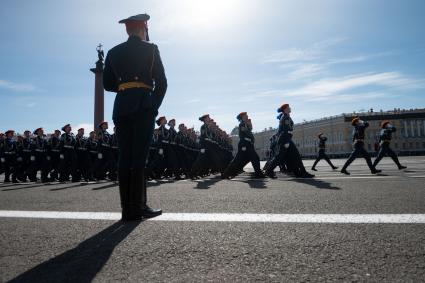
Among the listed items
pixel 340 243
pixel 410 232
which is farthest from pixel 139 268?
pixel 410 232

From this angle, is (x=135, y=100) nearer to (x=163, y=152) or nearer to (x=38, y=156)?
(x=163, y=152)

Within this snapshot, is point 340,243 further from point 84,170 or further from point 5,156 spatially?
point 5,156

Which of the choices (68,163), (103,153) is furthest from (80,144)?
(103,153)

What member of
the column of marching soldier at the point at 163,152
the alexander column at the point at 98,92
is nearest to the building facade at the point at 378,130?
the alexander column at the point at 98,92

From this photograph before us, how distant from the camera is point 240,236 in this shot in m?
2.44

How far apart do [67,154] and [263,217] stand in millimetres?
12422

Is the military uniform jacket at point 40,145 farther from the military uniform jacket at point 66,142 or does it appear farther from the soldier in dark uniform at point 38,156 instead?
the military uniform jacket at point 66,142

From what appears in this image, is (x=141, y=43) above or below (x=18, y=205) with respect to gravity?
above

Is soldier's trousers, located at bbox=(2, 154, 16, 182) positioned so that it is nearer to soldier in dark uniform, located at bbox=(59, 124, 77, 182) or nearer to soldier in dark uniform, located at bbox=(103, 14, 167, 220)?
soldier in dark uniform, located at bbox=(59, 124, 77, 182)

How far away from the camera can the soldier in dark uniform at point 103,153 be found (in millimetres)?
13445

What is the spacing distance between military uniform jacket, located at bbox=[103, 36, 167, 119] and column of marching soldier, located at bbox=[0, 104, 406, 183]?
670cm

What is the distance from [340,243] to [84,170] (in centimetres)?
1371

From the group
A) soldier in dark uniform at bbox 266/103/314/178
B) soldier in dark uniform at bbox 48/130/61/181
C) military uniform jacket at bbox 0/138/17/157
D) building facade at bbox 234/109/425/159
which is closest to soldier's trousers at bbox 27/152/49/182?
soldier in dark uniform at bbox 48/130/61/181

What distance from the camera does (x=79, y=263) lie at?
77.7 inches
